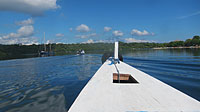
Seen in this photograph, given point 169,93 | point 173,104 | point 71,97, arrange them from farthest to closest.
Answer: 1. point 71,97
2. point 169,93
3. point 173,104

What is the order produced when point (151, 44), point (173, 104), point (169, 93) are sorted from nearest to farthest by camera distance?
point (173, 104), point (169, 93), point (151, 44)

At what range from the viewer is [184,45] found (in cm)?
13975

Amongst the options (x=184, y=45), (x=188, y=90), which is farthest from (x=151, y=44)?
(x=188, y=90)

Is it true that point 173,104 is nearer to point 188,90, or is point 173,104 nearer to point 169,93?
point 169,93

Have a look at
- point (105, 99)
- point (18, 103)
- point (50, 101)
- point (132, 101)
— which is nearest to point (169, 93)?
point (132, 101)

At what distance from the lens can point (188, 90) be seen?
4824 millimetres

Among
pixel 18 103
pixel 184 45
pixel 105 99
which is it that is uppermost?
pixel 184 45

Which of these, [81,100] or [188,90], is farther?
[188,90]

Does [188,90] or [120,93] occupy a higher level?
[120,93]

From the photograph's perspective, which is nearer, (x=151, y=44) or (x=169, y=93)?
(x=169, y=93)

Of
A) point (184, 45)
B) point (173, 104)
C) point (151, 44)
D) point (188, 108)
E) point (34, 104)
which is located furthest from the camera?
point (151, 44)

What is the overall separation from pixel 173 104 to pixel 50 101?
4.10 m

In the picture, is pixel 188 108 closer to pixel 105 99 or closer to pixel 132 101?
pixel 132 101

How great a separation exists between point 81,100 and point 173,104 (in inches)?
70.0
